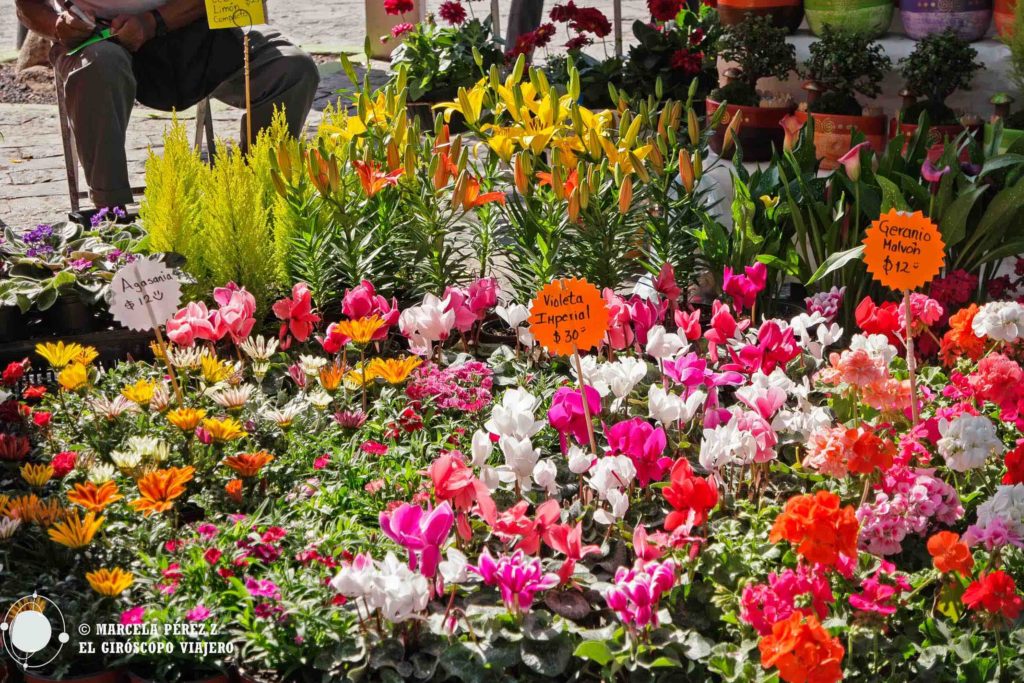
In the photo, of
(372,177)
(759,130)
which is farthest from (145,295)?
(759,130)

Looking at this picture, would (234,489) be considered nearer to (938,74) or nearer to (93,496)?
(93,496)

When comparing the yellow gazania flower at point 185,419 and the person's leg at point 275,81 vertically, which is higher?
the person's leg at point 275,81

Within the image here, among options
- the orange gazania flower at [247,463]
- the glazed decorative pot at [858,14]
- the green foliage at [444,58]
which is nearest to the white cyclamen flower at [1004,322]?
the orange gazania flower at [247,463]

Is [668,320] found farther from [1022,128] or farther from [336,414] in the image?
[1022,128]

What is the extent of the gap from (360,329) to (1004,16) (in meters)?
2.75

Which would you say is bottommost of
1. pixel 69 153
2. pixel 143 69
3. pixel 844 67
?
pixel 69 153

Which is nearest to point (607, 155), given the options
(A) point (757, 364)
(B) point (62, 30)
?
(A) point (757, 364)

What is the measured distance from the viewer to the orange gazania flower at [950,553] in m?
1.58

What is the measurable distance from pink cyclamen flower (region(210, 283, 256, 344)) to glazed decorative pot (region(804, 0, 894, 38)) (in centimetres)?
265

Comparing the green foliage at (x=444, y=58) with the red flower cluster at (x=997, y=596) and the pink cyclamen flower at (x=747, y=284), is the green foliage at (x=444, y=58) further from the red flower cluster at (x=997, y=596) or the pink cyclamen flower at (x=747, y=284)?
the red flower cluster at (x=997, y=596)

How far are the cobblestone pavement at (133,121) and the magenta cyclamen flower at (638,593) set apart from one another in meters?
2.05

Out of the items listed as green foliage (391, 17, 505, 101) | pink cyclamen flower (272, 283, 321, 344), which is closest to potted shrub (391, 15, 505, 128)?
green foliage (391, 17, 505, 101)

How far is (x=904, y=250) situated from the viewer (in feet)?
6.34

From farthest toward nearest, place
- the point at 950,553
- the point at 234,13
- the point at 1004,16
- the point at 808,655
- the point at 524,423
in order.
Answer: the point at 1004,16
the point at 234,13
the point at 524,423
the point at 950,553
the point at 808,655
